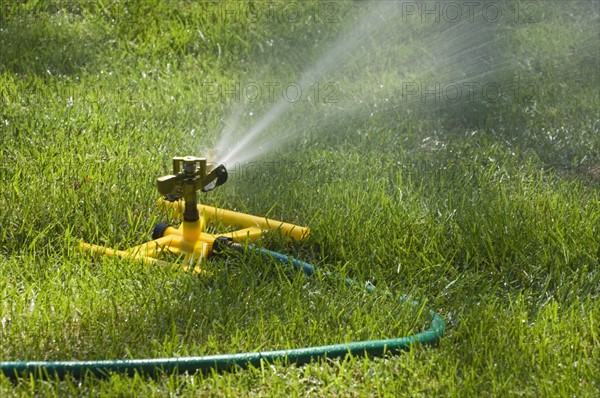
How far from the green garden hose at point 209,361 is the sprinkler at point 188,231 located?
0.56 metres

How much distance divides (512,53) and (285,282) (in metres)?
2.72

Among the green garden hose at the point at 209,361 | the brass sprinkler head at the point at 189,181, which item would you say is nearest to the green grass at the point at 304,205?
the green garden hose at the point at 209,361

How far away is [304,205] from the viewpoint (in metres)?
3.44

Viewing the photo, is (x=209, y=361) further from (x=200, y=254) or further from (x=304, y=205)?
(x=304, y=205)

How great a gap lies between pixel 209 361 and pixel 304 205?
108cm

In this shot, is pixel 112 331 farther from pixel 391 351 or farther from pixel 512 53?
pixel 512 53

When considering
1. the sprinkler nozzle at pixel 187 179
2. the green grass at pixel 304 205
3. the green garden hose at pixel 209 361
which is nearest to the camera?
the green garden hose at pixel 209 361

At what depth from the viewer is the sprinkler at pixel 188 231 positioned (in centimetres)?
301

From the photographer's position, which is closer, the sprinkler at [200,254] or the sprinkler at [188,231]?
the sprinkler at [200,254]

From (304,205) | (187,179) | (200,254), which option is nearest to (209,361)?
(200,254)

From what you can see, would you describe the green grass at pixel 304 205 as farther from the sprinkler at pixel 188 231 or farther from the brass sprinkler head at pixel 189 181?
the brass sprinkler head at pixel 189 181

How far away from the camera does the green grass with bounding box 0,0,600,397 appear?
255 cm

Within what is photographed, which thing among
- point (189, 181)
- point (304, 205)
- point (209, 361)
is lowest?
point (209, 361)

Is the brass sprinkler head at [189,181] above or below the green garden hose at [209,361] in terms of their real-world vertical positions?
above
